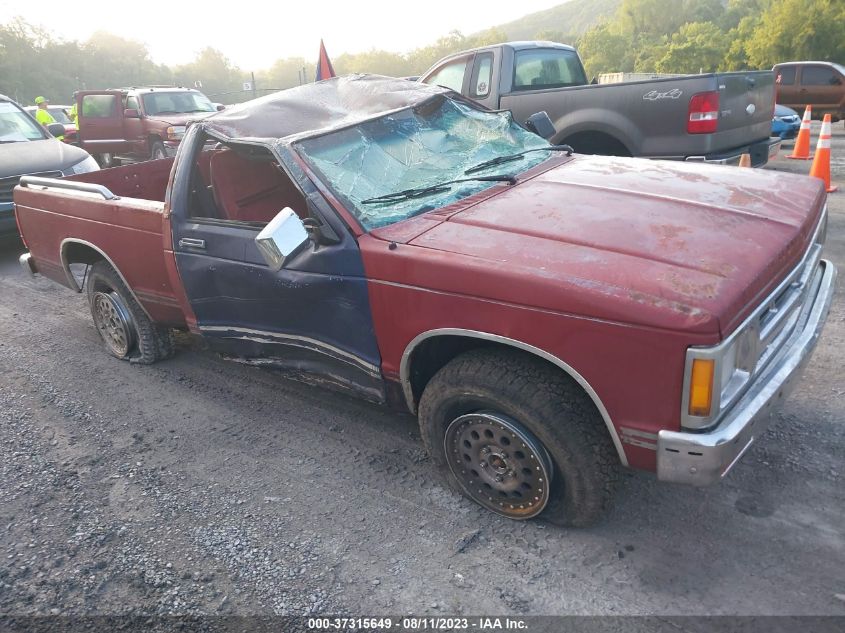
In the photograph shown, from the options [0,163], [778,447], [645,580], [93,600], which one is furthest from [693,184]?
[0,163]

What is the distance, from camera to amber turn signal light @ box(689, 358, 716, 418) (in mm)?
2076

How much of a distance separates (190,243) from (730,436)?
2800 millimetres

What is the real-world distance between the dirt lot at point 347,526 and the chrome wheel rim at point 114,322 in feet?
2.19

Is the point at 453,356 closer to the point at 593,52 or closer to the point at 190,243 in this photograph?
the point at 190,243

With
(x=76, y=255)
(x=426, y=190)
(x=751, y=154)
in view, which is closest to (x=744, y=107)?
(x=751, y=154)

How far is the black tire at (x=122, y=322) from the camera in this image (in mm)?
4441

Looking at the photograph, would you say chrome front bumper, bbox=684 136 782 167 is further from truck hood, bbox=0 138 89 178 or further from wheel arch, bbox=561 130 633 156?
truck hood, bbox=0 138 89 178

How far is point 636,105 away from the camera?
20.6 ft

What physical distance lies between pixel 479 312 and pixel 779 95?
16.3 m

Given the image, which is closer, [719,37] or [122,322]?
[122,322]

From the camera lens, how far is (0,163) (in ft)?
24.4

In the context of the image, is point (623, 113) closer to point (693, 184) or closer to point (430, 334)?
point (693, 184)

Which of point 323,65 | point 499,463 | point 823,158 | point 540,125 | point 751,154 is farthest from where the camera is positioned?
point 823,158

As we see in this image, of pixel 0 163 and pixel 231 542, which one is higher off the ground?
pixel 0 163
